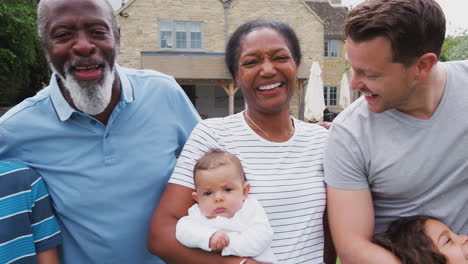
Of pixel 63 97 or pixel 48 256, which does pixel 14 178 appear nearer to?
pixel 48 256

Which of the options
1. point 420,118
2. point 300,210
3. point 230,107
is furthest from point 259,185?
point 230,107

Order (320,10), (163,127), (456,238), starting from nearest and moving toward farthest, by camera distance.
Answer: (456,238), (163,127), (320,10)

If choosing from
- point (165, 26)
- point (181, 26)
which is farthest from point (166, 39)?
point (181, 26)

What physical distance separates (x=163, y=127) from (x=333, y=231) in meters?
1.25

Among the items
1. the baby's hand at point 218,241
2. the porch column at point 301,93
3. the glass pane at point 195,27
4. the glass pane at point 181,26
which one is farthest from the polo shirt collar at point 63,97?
the glass pane at point 195,27

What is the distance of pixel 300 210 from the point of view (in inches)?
86.7

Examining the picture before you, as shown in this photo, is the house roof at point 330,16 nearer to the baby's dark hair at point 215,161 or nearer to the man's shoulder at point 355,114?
the man's shoulder at point 355,114

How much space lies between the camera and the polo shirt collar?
90.0 inches

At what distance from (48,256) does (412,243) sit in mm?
1995

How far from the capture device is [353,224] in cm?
206

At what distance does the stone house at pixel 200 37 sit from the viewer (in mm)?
21177

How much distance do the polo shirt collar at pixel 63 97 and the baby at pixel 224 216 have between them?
72 centimetres

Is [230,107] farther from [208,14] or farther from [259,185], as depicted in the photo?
[259,185]

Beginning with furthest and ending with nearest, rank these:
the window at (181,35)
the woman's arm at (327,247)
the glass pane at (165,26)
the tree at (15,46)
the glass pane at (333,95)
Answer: the glass pane at (333,95)
the window at (181,35)
the glass pane at (165,26)
the tree at (15,46)
the woman's arm at (327,247)
